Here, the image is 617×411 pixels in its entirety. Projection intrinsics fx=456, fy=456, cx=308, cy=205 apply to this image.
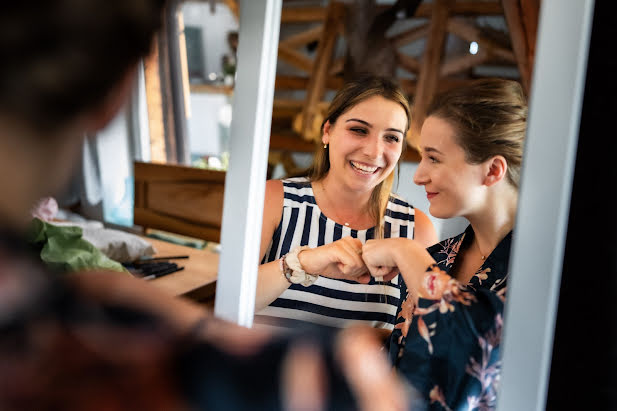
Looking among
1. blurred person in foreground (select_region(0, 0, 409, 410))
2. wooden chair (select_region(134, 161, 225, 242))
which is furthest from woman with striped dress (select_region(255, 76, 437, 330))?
wooden chair (select_region(134, 161, 225, 242))

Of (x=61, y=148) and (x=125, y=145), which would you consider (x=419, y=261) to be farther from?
(x=125, y=145)

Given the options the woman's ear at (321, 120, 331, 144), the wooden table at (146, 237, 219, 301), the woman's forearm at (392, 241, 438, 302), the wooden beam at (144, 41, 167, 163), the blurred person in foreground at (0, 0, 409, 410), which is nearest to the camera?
the blurred person in foreground at (0, 0, 409, 410)

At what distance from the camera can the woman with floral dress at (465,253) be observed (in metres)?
0.59

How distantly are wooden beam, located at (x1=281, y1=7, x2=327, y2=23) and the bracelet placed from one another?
38cm

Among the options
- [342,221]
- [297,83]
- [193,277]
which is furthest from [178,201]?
[342,221]

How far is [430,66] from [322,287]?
380 mm

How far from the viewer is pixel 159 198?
2305 mm

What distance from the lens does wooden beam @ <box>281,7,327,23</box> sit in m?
0.76

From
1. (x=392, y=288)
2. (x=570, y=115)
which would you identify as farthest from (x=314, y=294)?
(x=570, y=115)

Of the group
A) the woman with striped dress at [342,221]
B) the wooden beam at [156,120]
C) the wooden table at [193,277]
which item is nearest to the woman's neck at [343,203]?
the woman with striped dress at [342,221]

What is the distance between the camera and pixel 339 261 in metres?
0.71

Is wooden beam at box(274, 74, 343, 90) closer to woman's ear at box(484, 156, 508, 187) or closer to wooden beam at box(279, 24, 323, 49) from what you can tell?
wooden beam at box(279, 24, 323, 49)

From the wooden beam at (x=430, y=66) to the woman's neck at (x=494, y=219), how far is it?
0.13 metres

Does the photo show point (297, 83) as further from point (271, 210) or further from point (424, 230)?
point (424, 230)
